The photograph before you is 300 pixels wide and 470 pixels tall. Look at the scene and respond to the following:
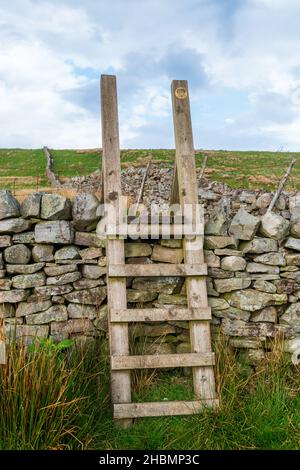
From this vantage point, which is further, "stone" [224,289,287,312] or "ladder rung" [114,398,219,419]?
"stone" [224,289,287,312]

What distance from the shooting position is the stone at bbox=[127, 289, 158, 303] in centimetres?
451

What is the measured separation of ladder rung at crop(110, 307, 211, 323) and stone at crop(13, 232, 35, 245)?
1182 mm

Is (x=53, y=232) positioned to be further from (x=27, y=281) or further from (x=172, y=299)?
(x=172, y=299)

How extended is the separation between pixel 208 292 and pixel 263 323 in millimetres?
597

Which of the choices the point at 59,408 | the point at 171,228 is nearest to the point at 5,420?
the point at 59,408

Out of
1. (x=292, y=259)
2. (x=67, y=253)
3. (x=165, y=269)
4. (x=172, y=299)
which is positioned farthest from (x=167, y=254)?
(x=292, y=259)

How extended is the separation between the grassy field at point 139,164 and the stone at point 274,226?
11.6 meters

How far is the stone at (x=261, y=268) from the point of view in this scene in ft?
15.2

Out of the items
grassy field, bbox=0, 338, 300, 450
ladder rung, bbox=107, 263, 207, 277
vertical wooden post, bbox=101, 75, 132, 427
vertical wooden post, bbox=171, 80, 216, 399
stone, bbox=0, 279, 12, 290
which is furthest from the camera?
stone, bbox=0, 279, 12, 290

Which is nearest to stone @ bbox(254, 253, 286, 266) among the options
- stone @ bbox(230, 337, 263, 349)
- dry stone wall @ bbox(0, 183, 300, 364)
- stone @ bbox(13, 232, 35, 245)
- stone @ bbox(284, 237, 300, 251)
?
dry stone wall @ bbox(0, 183, 300, 364)

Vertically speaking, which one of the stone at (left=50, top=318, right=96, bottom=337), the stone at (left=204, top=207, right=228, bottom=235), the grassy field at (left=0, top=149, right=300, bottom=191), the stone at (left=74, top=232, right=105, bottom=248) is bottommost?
Result: the stone at (left=50, top=318, right=96, bottom=337)

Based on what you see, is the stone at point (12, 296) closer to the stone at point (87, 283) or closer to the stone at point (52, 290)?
the stone at point (52, 290)

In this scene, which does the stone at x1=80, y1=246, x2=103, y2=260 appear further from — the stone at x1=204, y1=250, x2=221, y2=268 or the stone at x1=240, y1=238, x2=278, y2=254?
the stone at x1=240, y1=238, x2=278, y2=254

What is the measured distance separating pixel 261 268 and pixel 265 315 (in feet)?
1.47
